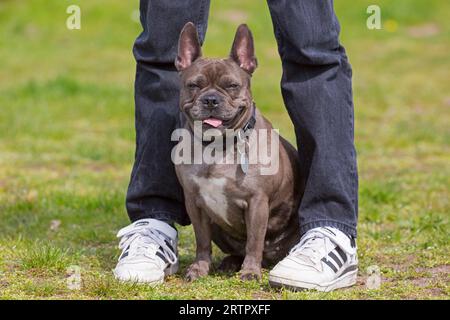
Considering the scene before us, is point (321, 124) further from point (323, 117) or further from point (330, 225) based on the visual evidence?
point (330, 225)

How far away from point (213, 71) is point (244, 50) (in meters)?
0.19

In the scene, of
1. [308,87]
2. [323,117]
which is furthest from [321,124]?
[308,87]

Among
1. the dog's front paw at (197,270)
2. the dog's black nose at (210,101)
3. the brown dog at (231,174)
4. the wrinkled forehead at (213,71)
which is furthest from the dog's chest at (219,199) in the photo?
the wrinkled forehead at (213,71)

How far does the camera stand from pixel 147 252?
151 inches

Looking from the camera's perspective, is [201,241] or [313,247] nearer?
[313,247]

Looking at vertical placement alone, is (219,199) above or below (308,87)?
below

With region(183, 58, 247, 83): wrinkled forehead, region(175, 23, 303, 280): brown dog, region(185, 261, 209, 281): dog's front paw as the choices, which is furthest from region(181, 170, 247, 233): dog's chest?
region(183, 58, 247, 83): wrinkled forehead

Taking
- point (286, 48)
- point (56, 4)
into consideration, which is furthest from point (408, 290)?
point (56, 4)

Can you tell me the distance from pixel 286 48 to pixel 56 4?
1084 cm

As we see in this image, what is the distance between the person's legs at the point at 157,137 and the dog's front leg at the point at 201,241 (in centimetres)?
12

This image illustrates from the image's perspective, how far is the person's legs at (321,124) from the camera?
3.69 m

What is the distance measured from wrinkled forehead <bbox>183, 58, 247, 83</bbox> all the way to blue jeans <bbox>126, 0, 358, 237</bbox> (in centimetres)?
22

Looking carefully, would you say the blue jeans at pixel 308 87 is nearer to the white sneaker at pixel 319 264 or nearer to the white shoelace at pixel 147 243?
the white sneaker at pixel 319 264

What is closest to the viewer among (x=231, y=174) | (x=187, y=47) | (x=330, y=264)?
(x=330, y=264)
